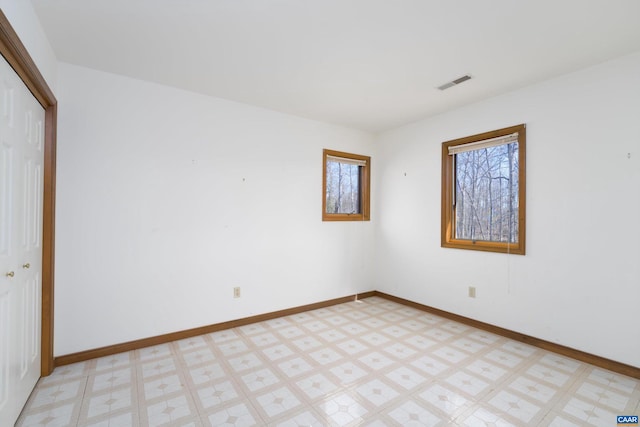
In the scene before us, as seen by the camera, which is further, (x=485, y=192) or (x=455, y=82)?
(x=485, y=192)

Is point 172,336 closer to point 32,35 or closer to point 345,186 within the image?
point 32,35

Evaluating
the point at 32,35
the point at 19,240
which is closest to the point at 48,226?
the point at 19,240

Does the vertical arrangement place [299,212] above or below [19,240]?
above

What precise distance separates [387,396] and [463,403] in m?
0.49

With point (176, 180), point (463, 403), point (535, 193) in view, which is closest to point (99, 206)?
point (176, 180)

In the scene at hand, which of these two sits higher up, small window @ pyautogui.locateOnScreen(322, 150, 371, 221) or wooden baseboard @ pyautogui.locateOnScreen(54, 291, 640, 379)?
small window @ pyautogui.locateOnScreen(322, 150, 371, 221)

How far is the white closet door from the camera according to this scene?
1.62m

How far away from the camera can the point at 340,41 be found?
2.25 m

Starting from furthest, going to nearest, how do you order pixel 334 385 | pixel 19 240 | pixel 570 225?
1. pixel 570 225
2. pixel 334 385
3. pixel 19 240

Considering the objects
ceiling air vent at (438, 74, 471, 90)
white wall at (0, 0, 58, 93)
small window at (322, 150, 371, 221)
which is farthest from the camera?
small window at (322, 150, 371, 221)

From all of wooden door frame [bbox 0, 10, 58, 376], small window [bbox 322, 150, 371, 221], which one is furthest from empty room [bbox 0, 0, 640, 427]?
small window [bbox 322, 150, 371, 221]

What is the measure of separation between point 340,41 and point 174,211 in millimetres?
2171

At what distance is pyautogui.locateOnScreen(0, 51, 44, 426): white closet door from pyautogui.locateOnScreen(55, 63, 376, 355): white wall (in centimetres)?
33

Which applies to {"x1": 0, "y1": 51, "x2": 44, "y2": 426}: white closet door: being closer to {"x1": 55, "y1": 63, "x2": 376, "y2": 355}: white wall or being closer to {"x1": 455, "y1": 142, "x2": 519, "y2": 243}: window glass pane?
{"x1": 55, "y1": 63, "x2": 376, "y2": 355}: white wall
